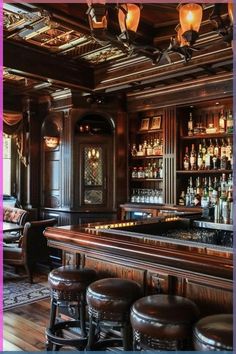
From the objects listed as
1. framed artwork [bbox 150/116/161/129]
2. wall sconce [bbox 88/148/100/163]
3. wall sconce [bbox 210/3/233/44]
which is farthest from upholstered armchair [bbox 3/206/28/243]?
wall sconce [bbox 210/3/233/44]

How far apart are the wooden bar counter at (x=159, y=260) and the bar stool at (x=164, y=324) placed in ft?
0.68

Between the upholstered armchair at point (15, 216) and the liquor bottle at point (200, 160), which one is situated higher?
the liquor bottle at point (200, 160)

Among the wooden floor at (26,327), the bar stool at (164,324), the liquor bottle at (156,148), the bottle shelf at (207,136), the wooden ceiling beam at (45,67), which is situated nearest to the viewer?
the bar stool at (164,324)

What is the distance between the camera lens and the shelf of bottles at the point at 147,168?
19.4 feet

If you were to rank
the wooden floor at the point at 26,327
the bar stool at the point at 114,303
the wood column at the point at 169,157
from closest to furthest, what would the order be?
the bar stool at the point at 114,303 < the wooden floor at the point at 26,327 < the wood column at the point at 169,157

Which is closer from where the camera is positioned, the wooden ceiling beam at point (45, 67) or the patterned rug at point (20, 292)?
the patterned rug at point (20, 292)

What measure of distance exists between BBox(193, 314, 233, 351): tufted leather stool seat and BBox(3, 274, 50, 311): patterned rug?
9.97ft

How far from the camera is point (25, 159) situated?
6770 mm

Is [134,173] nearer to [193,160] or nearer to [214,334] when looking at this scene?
[193,160]

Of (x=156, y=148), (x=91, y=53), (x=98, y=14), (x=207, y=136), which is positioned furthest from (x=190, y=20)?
(x=156, y=148)

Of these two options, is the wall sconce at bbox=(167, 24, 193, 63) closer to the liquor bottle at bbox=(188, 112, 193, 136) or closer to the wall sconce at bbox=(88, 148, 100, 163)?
the liquor bottle at bbox=(188, 112, 193, 136)

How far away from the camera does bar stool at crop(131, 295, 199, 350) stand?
184 centimetres

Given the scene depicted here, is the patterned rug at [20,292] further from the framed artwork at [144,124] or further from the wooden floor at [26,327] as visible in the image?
the framed artwork at [144,124]

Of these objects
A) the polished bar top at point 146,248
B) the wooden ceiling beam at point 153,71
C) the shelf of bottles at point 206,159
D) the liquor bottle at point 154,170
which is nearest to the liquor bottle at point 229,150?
the shelf of bottles at point 206,159
